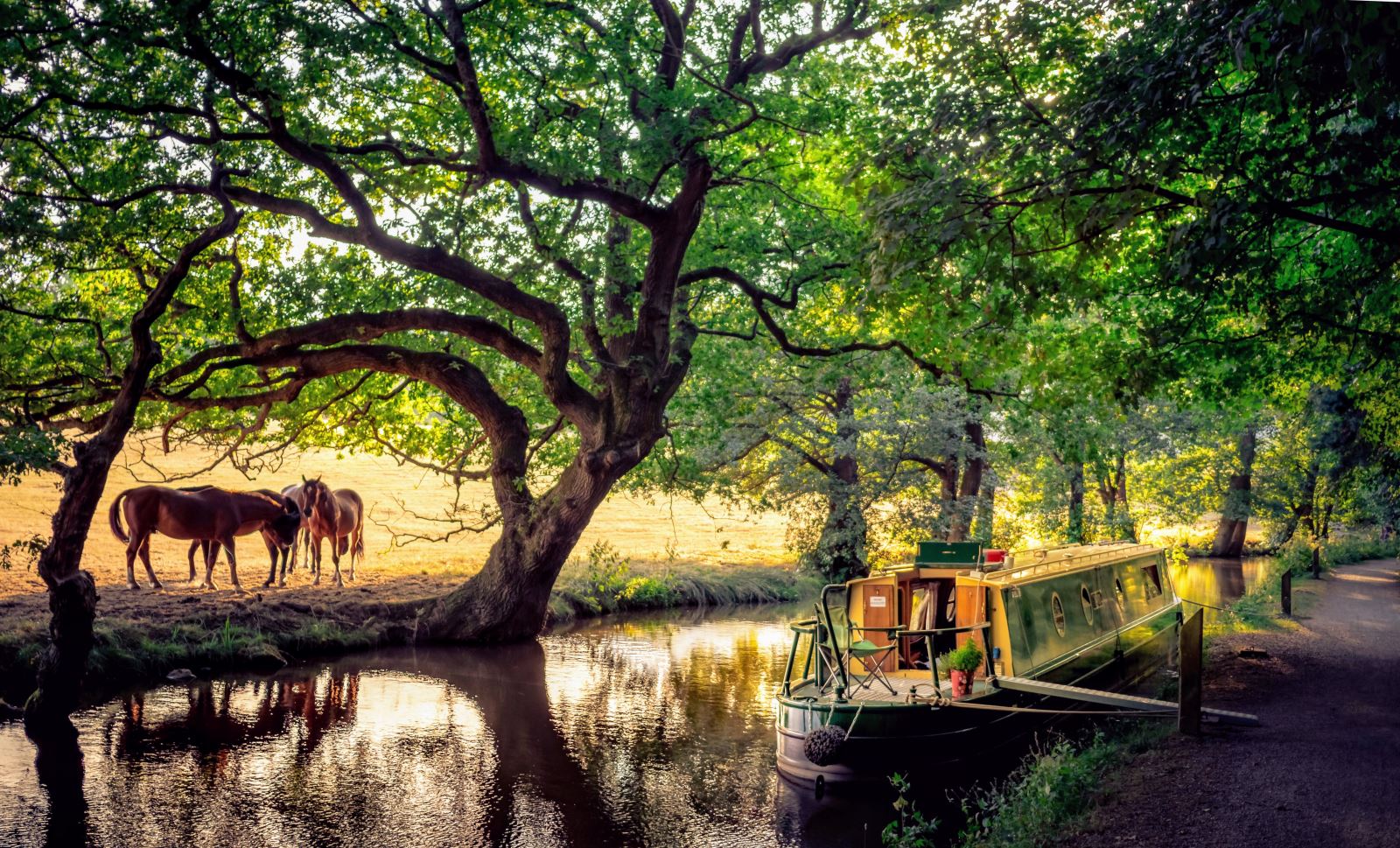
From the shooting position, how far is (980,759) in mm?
12742

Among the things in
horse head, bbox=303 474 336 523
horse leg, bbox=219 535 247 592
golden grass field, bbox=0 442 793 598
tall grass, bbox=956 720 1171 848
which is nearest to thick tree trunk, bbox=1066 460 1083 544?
golden grass field, bbox=0 442 793 598

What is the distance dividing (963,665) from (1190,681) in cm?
237

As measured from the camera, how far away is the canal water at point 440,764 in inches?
401

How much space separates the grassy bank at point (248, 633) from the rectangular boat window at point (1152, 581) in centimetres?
1022

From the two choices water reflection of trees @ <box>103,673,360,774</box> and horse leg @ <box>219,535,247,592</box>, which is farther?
horse leg @ <box>219,535,247,592</box>

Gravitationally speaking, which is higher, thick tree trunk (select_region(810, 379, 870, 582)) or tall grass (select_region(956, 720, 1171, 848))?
thick tree trunk (select_region(810, 379, 870, 582))

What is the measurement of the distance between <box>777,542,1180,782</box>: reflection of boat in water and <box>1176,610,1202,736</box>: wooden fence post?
1.77 meters

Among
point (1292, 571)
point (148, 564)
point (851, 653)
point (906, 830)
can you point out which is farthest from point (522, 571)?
point (1292, 571)

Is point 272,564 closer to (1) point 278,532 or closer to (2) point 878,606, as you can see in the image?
(1) point 278,532

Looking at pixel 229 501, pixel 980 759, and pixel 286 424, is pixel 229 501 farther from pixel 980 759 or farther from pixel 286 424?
pixel 980 759

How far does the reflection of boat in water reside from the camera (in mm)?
12039

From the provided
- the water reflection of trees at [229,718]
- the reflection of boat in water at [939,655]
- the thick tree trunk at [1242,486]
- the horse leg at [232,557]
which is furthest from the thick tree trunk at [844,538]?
the thick tree trunk at [1242,486]

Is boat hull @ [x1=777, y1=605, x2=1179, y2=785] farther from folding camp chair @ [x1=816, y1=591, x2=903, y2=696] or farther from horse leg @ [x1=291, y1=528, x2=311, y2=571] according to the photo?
horse leg @ [x1=291, y1=528, x2=311, y2=571]

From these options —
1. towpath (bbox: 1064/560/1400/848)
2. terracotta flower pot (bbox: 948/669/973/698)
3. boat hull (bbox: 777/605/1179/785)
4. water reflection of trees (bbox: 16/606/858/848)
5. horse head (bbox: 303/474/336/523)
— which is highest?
horse head (bbox: 303/474/336/523)
